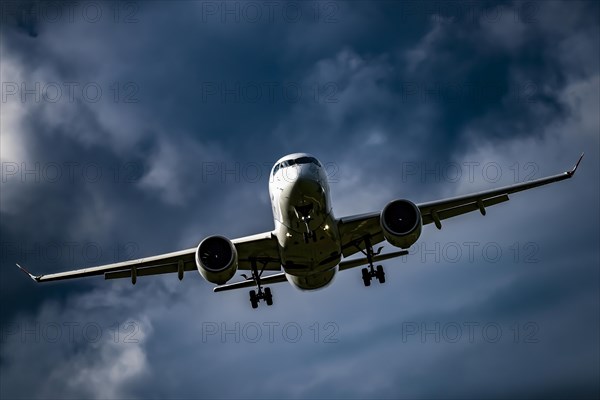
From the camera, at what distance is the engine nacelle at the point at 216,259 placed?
25636 mm

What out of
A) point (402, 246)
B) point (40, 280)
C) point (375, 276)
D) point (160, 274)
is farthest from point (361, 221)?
point (40, 280)

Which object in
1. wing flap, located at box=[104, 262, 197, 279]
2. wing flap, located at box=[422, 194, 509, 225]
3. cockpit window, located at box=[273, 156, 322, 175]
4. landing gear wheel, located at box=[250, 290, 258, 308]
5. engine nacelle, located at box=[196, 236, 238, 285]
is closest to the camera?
cockpit window, located at box=[273, 156, 322, 175]

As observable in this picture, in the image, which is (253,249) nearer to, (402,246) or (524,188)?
(402,246)

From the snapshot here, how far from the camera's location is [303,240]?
2641 centimetres

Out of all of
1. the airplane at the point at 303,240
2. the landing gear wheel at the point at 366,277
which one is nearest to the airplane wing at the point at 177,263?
the airplane at the point at 303,240

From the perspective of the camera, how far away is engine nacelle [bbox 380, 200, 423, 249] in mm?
25734

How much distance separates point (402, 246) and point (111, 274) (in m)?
13.1

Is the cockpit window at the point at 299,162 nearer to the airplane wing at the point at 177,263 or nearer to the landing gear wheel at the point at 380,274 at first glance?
the airplane wing at the point at 177,263

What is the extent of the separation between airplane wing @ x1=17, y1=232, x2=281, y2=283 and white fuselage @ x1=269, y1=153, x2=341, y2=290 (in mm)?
980

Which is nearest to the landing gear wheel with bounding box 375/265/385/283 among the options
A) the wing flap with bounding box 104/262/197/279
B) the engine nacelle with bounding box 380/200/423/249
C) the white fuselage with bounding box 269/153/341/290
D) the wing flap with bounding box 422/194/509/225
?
the wing flap with bounding box 422/194/509/225

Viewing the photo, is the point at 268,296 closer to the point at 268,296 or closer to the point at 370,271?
the point at 268,296

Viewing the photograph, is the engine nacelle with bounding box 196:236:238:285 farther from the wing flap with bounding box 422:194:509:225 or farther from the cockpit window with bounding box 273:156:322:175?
the wing flap with bounding box 422:194:509:225

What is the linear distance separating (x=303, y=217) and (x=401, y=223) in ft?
13.0

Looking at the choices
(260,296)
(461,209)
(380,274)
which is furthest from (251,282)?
(461,209)
